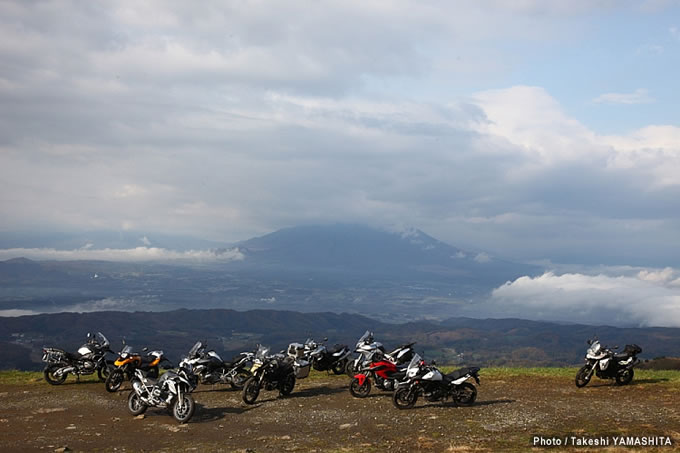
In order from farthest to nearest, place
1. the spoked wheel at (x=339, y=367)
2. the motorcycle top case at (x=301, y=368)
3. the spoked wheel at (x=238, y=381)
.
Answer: the spoked wheel at (x=339, y=367) → the spoked wheel at (x=238, y=381) → the motorcycle top case at (x=301, y=368)

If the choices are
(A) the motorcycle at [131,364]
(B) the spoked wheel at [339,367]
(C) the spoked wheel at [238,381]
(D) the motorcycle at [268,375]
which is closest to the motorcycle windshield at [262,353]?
(D) the motorcycle at [268,375]

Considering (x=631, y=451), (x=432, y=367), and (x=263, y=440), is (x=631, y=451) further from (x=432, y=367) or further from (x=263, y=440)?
(x=263, y=440)

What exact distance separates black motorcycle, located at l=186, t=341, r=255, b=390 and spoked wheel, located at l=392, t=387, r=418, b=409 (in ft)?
18.7

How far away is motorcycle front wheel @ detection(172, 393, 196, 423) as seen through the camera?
15023 millimetres

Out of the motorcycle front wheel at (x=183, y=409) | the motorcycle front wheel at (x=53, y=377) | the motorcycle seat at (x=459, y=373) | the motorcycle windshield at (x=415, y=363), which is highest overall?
the motorcycle windshield at (x=415, y=363)

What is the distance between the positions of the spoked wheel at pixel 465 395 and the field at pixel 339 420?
241 mm

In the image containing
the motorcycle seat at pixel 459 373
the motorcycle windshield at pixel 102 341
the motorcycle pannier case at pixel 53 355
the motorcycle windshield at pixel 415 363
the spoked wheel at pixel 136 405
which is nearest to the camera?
the spoked wheel at pixel 136 405

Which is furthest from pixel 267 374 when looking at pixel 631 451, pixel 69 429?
pixel 631 451

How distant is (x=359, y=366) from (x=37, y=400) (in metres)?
10.8

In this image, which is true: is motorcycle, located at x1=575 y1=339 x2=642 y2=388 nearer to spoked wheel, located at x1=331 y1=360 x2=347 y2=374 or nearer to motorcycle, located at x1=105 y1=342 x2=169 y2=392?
spoked wheel, located at x1=331 y1=360 x2=347 y2=374

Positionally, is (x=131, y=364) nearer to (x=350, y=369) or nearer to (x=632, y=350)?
(x=350, y=369)

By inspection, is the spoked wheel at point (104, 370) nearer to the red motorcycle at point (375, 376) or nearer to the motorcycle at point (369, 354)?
the motorcycle at point (369, 354)

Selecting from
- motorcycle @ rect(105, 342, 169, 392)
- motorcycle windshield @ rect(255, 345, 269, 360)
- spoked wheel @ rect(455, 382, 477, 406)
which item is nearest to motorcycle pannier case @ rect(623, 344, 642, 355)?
spoked wheel @ rect(455, 382, 477, 406)

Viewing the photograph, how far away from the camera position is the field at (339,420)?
12914 mm
